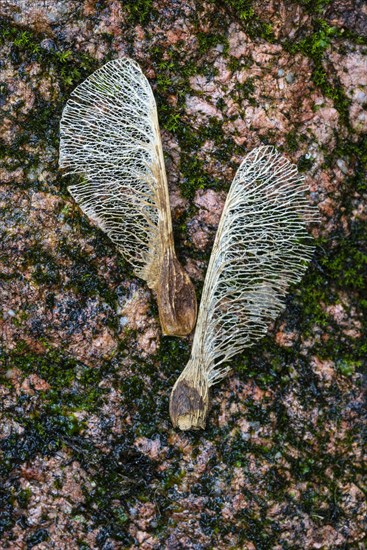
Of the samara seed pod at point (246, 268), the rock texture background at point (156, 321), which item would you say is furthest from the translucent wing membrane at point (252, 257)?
the rock texture background at point (156, 321)

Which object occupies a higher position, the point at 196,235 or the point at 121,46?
the point at 121,46

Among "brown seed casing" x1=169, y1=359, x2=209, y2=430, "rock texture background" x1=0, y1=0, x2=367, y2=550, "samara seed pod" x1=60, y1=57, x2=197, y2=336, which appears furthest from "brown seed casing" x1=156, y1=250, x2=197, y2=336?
"brown seed casing" x1=169, y1=359, x2=209, y2=430

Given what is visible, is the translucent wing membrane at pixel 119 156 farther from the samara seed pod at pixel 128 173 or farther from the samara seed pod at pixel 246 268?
the samara seed pod at pixel 246 268

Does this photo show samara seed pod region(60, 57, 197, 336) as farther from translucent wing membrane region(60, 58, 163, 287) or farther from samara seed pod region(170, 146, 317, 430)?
samara seed pod region(170, 146, 317, 430)

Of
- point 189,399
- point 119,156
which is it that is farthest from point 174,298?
point 119,156

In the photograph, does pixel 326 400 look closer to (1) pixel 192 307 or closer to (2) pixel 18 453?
(1) pixel 192 307

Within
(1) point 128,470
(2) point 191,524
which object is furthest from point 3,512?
(2) point 191,524

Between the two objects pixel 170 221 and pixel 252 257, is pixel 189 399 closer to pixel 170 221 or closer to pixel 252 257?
pixel 252 257
